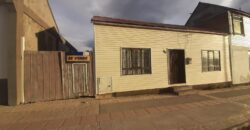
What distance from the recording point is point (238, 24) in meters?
14.6

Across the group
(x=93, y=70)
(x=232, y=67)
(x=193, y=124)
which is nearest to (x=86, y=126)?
(x=193, y=124)

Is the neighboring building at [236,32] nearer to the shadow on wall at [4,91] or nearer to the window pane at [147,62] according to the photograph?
the window pane at [147,62]

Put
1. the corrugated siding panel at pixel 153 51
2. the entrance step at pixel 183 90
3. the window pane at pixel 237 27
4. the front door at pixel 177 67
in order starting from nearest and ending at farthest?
the corrugated siding panel at pixel 153 51, the entrance step at pixel 183 90, the front door at pixel 177 67, the window pane at pixel 237 27

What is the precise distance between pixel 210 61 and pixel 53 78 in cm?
969

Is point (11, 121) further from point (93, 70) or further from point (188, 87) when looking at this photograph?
point (188, 87)

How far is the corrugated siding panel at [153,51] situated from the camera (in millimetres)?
9250

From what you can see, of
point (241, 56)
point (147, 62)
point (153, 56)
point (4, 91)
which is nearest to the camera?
point (4, 91)


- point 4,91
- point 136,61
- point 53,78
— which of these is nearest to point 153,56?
point 136,61

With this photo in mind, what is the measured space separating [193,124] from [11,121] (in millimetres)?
5512

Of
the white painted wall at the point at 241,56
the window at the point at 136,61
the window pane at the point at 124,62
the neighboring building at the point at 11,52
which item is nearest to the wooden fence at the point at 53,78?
the neighboring building at the point at 11,52

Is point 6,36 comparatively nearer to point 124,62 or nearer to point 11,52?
point 11,52

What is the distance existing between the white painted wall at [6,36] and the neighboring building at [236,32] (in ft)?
43.7

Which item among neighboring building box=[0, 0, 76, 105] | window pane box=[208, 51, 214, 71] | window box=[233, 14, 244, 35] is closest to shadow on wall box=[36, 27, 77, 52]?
neighboring building box=[0, 0, 76, 105]

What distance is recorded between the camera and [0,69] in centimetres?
805
